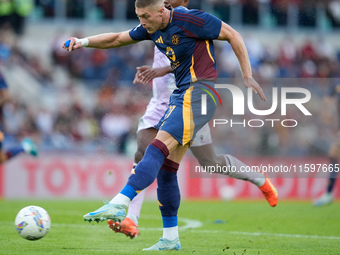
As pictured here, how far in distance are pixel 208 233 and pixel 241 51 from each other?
258cm

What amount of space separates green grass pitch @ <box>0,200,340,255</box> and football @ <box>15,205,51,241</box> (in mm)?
153

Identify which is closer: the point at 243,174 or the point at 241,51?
the point at 241,51

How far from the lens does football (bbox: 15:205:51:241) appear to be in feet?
18.4

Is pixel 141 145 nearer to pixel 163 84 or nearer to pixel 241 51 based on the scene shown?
pixel 163 84

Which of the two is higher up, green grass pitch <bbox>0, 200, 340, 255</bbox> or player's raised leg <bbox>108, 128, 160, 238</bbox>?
player's raised leg <bbox>108, 128, 160, 238</bbox>

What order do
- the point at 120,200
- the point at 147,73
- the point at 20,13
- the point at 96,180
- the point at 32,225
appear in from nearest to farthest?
the point at 120,200 → the point at 32,225 → the point at 147,73 → the point at 96,180 → the point at 20,13

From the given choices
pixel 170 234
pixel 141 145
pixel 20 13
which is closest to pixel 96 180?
pixel 20 13

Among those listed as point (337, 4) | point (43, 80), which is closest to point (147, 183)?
point (43, 80)

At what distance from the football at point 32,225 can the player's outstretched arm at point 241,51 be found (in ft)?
7.57

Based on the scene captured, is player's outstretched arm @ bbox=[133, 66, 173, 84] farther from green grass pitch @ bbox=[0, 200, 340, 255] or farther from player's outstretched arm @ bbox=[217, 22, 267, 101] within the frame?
green grass pitch @ bbox=[0, 200, 340, 255]

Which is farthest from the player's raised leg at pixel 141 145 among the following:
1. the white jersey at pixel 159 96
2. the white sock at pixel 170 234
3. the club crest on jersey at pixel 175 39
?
the club crest on jersey at pixel 175 39

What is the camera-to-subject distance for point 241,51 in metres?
5.79

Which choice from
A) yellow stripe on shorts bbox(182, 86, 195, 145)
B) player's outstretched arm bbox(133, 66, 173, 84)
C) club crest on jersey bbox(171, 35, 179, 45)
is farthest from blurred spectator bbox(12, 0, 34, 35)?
yellow stripe on shorts bbox(182, 86, 195, 145)

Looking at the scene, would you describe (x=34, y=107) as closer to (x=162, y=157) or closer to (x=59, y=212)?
(x=59, y=212)
